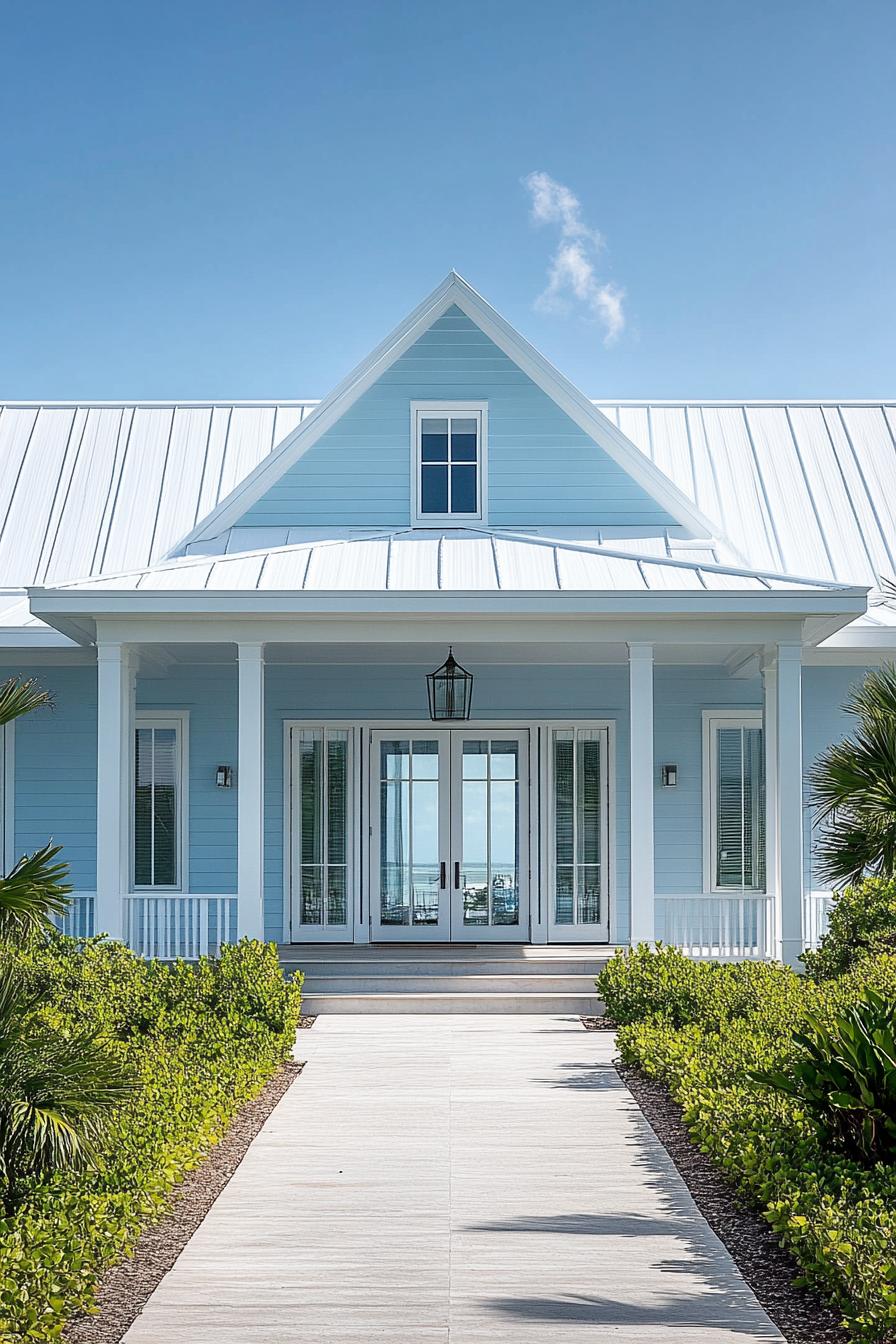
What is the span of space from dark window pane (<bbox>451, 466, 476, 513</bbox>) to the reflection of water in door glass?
2.56 meters

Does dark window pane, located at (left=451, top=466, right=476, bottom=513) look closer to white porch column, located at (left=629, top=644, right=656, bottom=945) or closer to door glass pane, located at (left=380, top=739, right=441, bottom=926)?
door glass pane, located at (left=380, top=739, right=441, bottom=926)

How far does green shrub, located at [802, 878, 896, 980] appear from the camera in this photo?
1088 centimetres

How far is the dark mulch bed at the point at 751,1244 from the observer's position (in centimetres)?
478

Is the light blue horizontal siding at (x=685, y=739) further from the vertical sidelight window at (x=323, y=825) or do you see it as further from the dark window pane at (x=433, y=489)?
the vertical sidelight window at (x=323, y=825)

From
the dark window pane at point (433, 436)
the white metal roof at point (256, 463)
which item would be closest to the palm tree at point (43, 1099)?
the dark window pane at point (433, 436)

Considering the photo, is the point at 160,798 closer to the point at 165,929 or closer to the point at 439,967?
the point at 165,929

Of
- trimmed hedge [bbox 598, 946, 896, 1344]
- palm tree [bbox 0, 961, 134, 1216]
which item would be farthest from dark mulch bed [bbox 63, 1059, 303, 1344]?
trimmed hedge [bbox 598, 946, 896, 1344]

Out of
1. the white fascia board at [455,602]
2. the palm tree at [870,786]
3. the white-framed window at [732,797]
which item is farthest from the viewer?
the white-framed window at [732,797]

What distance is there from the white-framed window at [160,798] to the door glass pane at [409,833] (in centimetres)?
223

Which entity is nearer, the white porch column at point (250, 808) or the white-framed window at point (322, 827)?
the white porch column at point (250, 808)

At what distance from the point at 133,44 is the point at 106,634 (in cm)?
724

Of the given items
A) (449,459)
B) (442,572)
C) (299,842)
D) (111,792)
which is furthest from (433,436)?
(111,792)

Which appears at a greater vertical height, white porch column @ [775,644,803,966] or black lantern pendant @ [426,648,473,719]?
black lantern pendant @ [426,648,473,719]

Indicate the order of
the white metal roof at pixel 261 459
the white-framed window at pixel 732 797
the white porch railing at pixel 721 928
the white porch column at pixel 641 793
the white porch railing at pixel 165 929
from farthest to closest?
1. the white metal roof at pixel 261 459
2. the white-framed window at pixel 732 797
3. the white porch railing at pixel 721 928
4. the white porch railing at pixel 165 929
5. the white porch column at pixel 641 793
